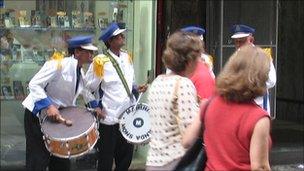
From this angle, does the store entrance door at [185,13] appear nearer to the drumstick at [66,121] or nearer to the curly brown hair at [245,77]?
the drumstick at [66,121]

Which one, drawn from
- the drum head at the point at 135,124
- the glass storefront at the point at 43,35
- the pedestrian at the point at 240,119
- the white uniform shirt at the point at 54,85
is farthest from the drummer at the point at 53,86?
the pedestrian at the point at 240,119

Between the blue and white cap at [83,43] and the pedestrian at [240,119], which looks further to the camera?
the blue and white cap at [83,43]

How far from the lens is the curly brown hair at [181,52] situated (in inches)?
155

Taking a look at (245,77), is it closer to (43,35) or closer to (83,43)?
(83,43)

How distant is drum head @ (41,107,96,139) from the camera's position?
573 centimetres

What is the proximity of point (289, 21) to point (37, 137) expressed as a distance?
780 centimetres

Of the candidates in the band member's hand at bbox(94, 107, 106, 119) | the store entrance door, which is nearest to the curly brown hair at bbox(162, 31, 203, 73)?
the band member's hand at bbox(94, 107, 106, 119)

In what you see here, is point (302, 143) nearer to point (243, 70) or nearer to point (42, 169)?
point (42, 169)

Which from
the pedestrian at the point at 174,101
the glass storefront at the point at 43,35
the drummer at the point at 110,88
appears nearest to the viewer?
the pedestrian at the point at 174,101

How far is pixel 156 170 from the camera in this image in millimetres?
4027

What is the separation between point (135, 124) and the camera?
6.62 meters

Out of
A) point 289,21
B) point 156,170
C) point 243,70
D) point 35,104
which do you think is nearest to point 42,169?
point 35,104

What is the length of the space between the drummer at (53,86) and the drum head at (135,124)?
607mm

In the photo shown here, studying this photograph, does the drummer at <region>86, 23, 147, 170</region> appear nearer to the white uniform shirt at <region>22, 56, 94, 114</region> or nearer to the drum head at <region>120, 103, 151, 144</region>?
the drum head at <region>120, 103, 151, 144</region>
